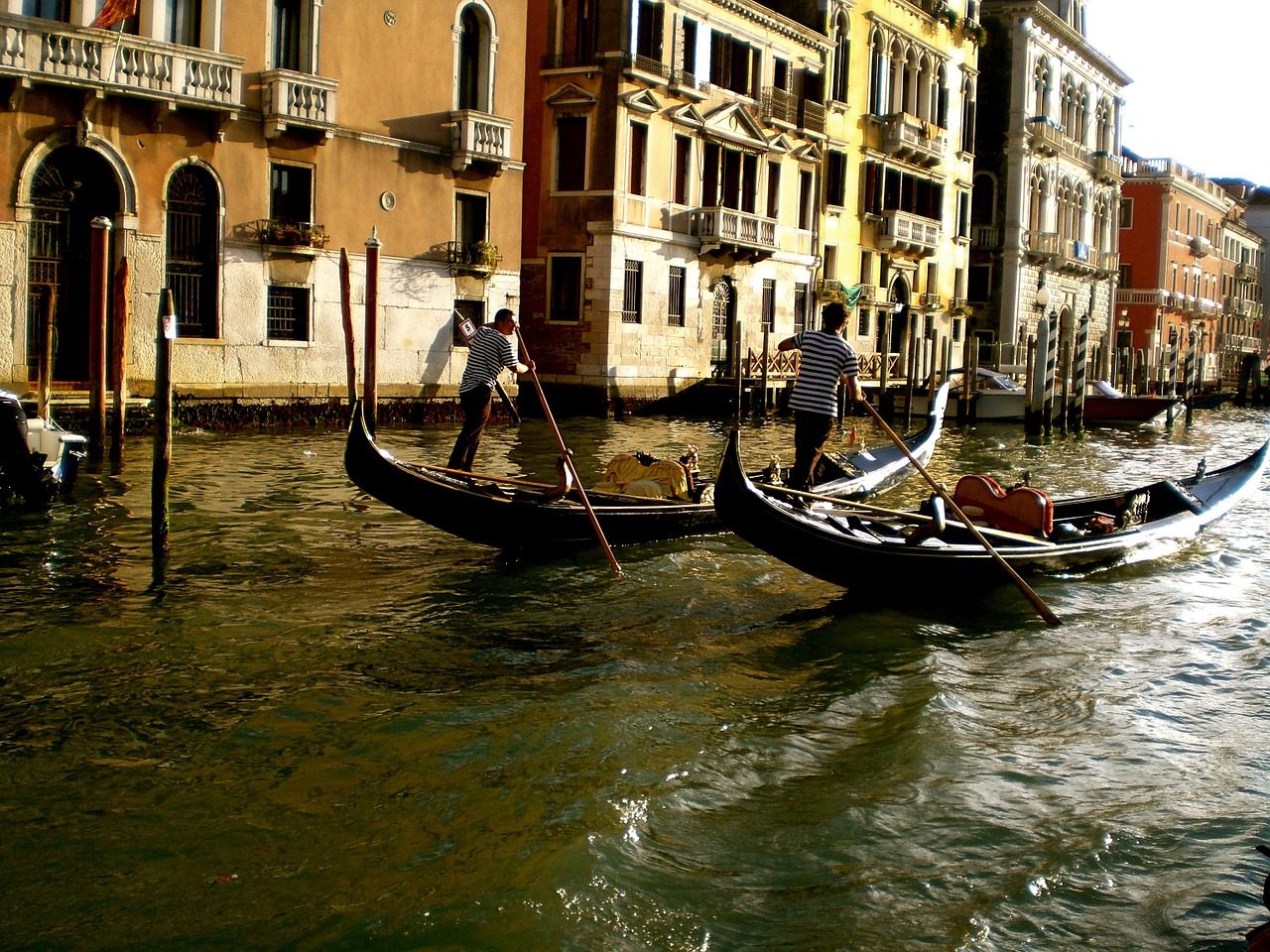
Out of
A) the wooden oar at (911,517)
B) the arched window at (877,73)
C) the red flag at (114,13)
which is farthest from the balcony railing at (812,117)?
the wooden oar at (911,517)

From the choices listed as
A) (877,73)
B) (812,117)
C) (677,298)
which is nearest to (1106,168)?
(877,73)

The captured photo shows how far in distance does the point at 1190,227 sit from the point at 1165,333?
3.59m

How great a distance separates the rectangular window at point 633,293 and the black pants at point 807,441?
1088 centimetres

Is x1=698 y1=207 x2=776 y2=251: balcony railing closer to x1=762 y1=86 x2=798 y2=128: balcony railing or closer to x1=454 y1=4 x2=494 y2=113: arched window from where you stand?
x1=762 y1=86 x2=798 y2=128: balcony railing

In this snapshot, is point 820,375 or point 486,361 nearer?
point 820,375

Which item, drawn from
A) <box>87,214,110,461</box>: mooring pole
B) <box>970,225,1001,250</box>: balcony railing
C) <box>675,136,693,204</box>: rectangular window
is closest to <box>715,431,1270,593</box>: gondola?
<box>87,214,110,461</box>: mooring pole

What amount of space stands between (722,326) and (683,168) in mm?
2584

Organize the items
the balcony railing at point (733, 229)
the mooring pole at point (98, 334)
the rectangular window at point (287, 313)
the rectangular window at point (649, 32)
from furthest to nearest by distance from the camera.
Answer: the balcony railing at point (733, 229)
the rectangular window at point (649, 32)
the rectangular window at point (287, 313)
the mooring pole at point (98, 334)

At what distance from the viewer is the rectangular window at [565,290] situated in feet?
56.7

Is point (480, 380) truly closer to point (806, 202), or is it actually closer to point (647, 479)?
point (647, 479)

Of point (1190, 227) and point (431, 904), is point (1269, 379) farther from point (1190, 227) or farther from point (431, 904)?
point (431, 904)

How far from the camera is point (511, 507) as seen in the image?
243 inches

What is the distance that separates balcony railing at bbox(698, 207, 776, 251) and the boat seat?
12.6 meters

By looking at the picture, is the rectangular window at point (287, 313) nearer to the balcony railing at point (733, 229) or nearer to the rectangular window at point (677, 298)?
the rectangular window at point (677, 298)
